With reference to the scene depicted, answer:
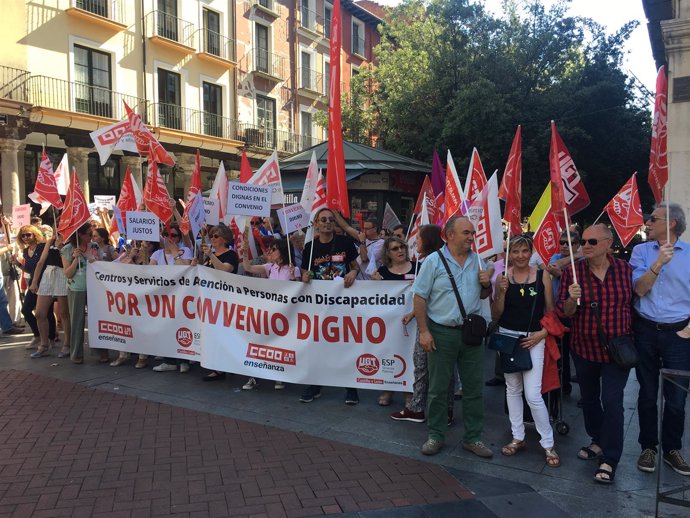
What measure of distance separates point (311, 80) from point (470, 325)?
29.7m

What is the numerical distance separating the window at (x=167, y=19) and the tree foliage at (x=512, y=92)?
9.85 metres

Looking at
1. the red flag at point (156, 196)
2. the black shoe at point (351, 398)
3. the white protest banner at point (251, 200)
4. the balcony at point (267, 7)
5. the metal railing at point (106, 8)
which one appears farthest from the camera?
the balcony at point (267, 7)

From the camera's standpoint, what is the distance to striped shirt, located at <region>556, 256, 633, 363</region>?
405 centimetres

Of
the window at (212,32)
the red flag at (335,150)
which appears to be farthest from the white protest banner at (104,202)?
the window at (212,32)

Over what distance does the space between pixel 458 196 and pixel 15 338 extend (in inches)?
304

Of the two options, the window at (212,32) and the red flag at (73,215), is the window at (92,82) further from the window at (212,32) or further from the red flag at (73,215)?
the red flag at (73,215)

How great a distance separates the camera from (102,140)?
754 centimetres

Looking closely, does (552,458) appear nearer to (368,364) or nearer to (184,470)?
(368,364)

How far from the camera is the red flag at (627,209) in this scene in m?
6.72

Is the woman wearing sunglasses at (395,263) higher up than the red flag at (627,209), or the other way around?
the red flag at (627,209)

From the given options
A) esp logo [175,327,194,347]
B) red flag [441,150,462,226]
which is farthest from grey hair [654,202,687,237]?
esp logo [175,327,194,347]

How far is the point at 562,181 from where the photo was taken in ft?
15.0

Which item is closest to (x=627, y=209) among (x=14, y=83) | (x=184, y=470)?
(x=184, y=470)

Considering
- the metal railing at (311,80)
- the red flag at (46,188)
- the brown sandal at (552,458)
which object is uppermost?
the metal railing at (311,80)
